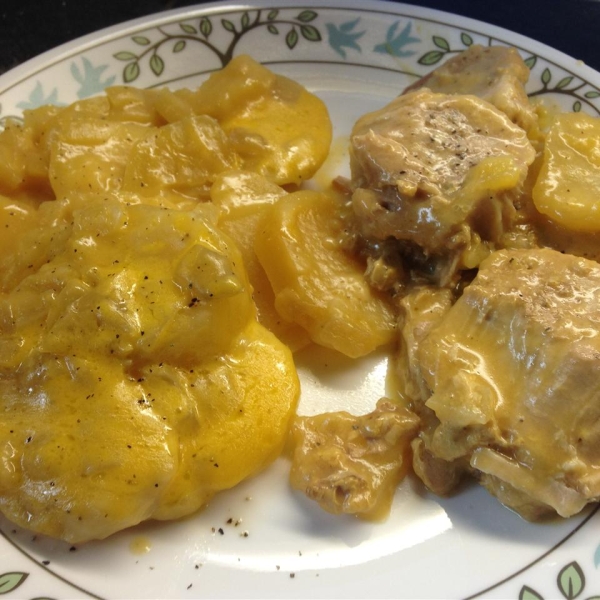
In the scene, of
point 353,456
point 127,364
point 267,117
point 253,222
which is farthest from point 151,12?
point 353,456

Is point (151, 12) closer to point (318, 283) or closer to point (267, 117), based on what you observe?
point (267, 117)

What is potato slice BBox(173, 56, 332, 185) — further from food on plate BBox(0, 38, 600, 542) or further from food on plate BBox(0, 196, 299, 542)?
food on plate BBox(0, 196, 299, 542)

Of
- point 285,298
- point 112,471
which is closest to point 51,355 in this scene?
point 112,471

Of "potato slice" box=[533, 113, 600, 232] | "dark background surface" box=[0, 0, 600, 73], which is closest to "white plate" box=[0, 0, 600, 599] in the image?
"potato slice" box=[533, 113, 600, 232]

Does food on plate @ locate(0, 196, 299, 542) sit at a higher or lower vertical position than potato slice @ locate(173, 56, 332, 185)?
lower

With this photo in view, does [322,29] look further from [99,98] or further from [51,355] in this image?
[51,355]
